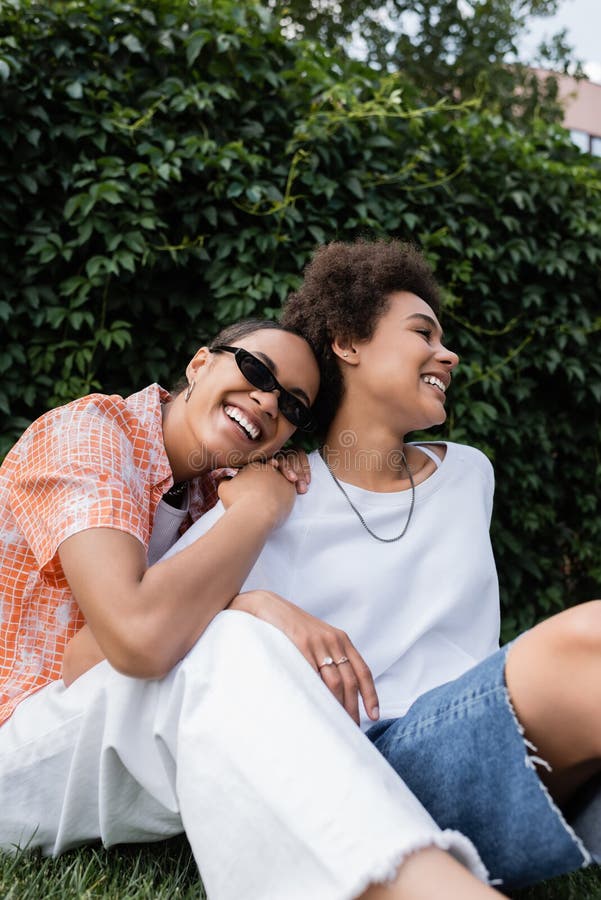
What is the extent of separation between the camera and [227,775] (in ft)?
4.46

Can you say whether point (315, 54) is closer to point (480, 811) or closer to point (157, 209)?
point (157, 209)

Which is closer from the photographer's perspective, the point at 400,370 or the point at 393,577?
the point at 393,577

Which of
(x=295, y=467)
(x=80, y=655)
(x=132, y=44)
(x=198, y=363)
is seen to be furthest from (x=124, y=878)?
(x=132, y=44)

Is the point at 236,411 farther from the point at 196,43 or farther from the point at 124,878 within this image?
the point at 196,43

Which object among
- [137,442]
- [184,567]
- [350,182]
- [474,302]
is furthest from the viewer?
[474,302]

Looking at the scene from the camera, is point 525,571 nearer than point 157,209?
No

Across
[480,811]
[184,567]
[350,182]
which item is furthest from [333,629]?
[350,182]

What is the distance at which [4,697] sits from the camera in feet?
6.38

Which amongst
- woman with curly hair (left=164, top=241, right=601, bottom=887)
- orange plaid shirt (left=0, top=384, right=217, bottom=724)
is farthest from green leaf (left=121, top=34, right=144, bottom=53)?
orange plaid shirt (left=0, top=384, right=217, bottom=724)

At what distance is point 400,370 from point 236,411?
49 centimetres

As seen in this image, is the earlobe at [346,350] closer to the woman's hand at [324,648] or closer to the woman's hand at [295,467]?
the woman's hand at [295,467]

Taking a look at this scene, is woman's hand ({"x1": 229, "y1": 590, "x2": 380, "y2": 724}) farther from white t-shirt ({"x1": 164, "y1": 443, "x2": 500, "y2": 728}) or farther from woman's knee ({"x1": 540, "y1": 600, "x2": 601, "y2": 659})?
woman's knee ({"x1": 540, "y1": 600, "x2": 601, "y2": 659})

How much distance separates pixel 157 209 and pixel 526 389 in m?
2.07

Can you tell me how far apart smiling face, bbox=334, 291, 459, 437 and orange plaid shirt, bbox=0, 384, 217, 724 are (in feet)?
1.99
